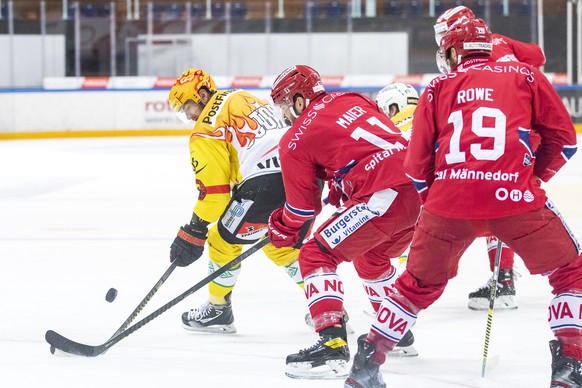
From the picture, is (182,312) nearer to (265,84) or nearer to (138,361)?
(138,361)

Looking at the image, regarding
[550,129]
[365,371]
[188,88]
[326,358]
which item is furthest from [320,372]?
[188,88]

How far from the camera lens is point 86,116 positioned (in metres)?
15.0

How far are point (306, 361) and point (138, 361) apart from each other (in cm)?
64

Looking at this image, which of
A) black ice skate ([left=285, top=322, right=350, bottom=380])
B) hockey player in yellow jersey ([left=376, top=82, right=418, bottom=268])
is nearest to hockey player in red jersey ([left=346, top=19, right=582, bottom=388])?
black ice skate ([left=285, top=322, right=350, bottom=380])

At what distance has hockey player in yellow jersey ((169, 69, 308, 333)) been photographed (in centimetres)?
381

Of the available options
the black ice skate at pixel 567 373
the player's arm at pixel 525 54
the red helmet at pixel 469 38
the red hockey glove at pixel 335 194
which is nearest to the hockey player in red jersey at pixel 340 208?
the red hockey glove at pixel 335 194

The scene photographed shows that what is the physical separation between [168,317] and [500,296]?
1.41 meters

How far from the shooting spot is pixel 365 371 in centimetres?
295

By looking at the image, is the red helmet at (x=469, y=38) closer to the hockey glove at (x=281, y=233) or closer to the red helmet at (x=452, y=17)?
the red helmet at (x=452, y=17)

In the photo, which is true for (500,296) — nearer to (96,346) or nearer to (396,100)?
(396,100)

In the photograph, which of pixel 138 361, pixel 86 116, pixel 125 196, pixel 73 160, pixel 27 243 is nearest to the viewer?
pixel 138 361

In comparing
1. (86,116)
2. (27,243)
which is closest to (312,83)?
(27,243)

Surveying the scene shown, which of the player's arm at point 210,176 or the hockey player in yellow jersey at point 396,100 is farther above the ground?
the hockey player in yellow jersey at point 396,100

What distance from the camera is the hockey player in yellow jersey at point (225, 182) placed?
150 inches
